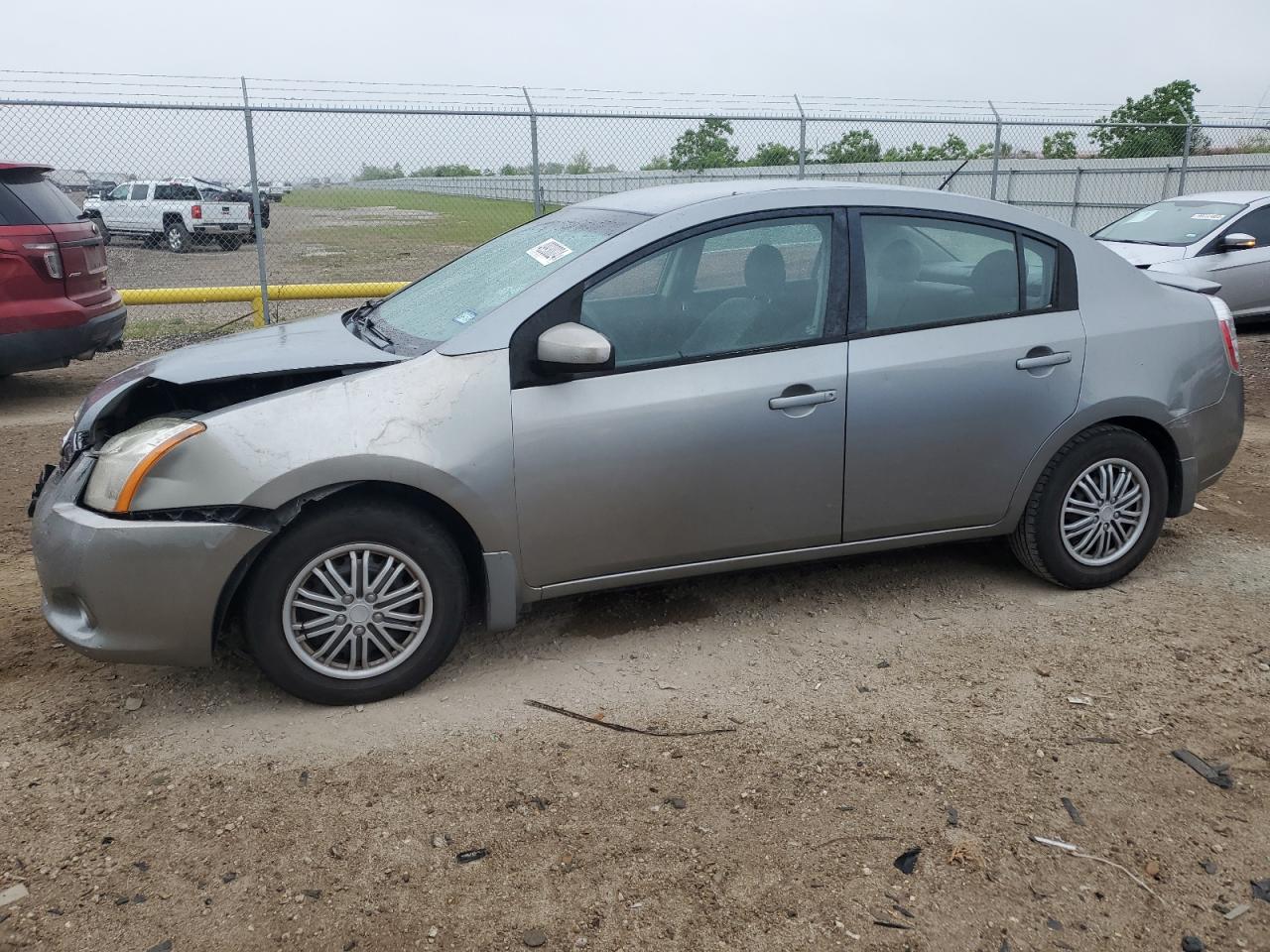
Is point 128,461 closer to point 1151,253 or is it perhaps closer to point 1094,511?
point 1094,511

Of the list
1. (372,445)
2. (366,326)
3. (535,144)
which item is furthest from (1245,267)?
(372,445)

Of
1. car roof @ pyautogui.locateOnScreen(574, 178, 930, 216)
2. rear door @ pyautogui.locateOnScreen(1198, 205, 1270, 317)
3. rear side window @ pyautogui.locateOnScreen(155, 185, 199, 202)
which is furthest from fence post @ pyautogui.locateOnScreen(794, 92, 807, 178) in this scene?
rear side window @ pyautogui.locateOnScreen(155, 185, 199, 202)

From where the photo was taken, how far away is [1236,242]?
36.3ft

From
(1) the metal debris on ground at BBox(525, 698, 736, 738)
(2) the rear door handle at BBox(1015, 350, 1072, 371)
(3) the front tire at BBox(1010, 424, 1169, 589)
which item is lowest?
(1) the metal debris on ground at BBox(525, 698, 736, 738)

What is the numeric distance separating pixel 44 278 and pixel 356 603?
5.76m

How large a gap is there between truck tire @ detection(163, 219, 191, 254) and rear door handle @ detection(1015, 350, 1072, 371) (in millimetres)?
17392

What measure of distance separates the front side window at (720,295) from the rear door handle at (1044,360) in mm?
845

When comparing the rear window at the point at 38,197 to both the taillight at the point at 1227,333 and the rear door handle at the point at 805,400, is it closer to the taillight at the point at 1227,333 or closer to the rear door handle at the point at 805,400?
the rear door handle at the point at 805,400

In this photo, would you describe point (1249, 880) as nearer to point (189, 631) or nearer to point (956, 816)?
point (956, 816)

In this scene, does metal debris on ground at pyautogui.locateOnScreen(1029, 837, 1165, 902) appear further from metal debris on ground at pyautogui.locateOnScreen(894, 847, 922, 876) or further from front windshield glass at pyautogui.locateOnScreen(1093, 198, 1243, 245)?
front windshield glass at pyautogui.locateOnScreen(1093, 198, 1243, 245)

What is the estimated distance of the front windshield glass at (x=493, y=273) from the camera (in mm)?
3889

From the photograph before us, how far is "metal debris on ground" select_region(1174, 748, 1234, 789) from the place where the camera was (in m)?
3.18

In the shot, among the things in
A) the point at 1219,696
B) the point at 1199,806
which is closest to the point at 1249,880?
the point at 1199,806

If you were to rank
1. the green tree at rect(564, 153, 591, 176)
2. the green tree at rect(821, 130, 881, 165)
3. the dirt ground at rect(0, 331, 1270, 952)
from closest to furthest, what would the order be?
the dirt ground at rect(0, 331, 1270, 952) < the green tree at rect(564, 153, 591, 176) < the green tree at rect(821, 130, 881, 165)
